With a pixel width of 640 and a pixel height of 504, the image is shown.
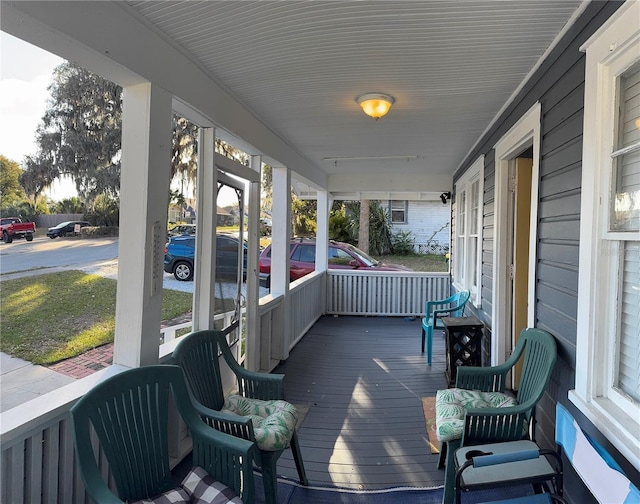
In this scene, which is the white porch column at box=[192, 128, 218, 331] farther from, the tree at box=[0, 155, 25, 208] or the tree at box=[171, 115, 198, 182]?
the tree at box=[171, 115, 198, 182]

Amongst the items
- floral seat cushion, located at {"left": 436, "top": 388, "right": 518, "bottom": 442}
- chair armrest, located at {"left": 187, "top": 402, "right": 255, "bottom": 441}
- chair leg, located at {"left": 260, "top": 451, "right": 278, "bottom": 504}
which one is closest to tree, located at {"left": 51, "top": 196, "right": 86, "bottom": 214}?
chair armrest, located at {"left": 187, "top": 402, "right": 255, "bottom": 441}

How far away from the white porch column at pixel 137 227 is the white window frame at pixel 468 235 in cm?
331

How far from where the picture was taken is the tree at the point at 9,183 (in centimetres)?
145

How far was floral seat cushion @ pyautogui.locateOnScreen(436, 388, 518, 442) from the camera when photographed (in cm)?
205

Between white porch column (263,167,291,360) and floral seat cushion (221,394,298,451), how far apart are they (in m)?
2.00

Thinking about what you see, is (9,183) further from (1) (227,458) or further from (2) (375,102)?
(2) (375,102)

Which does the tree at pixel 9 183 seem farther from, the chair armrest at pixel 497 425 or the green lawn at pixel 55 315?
the chair armrest at pixel 497 425

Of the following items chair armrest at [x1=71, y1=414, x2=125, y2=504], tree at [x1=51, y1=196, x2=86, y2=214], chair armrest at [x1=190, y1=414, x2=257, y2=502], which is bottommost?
chair armrest at [x1=190, y1=414, x2=257, y2=502]

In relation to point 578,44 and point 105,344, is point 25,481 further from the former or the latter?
point 578,44

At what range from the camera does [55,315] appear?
1.68m

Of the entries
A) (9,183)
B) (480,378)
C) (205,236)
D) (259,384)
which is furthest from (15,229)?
(480,378)

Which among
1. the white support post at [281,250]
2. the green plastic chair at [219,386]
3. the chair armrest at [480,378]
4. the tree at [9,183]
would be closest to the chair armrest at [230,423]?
the green plastic chair at [219,386]

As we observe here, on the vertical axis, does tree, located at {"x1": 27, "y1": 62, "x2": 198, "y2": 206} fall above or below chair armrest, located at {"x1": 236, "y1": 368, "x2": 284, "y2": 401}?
above

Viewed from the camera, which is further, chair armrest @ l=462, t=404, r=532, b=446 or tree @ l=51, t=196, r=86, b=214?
chair armrest @ l=462, t=404, r=532, b=446
